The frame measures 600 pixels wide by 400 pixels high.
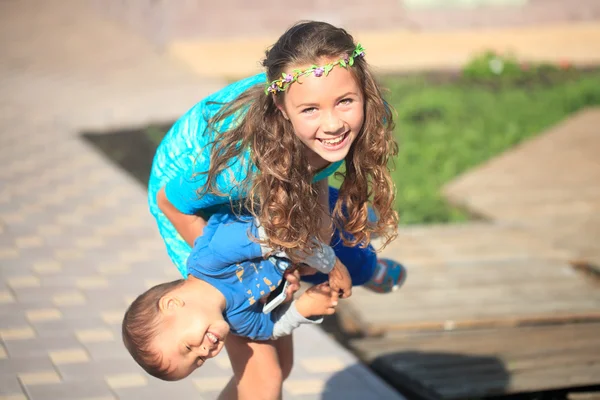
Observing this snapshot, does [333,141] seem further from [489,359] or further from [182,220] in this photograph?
[489,359]

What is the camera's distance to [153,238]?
5738 mm

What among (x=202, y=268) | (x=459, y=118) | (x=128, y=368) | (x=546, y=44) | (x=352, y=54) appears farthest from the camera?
(x=546, y=44)

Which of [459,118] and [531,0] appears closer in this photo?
[459,118]

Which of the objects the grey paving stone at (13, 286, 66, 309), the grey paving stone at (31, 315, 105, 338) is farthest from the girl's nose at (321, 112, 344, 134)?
the grey paving stone at (13, 286, 66, 309)

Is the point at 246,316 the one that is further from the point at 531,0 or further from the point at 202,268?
the point at 531,0

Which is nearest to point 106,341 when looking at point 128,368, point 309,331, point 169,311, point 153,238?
point 128,368

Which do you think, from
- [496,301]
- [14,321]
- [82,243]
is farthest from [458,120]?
[14,321]

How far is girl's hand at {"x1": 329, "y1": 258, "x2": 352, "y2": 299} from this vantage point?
2801 mm

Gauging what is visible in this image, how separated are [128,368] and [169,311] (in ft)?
5.04

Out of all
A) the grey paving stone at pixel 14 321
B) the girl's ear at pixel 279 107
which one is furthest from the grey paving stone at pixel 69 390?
the girl's ear at pixel 279 107

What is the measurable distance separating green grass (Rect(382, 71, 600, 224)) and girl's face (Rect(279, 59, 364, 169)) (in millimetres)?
3848

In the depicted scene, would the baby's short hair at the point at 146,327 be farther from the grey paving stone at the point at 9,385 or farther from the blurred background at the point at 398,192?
the grey paving stone at the point at 9,385

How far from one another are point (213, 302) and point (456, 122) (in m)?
6.27

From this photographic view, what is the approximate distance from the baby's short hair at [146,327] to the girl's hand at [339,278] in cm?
47
